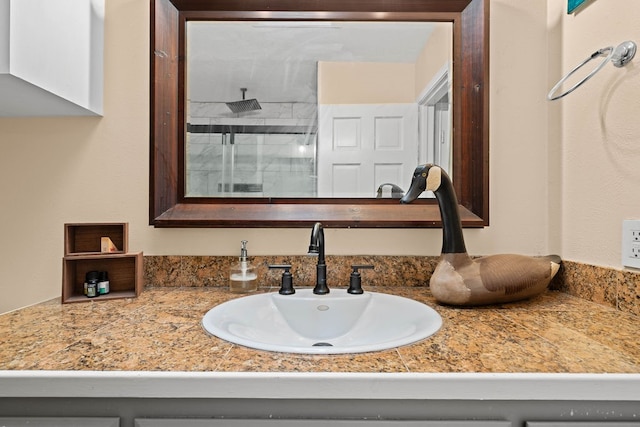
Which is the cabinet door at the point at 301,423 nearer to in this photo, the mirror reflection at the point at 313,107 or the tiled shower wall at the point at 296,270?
the tiled shower wall at the point at 296,270

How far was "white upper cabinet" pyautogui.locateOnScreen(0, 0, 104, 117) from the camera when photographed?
0.77 metres

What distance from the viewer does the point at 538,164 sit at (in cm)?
109

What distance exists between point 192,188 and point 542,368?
972 millimetres

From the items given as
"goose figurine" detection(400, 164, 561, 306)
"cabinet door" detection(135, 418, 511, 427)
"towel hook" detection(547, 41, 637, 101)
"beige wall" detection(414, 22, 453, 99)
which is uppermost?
"beige wall" detection(414, 22, 453, 99)

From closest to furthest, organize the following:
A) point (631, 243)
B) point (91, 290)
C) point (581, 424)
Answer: point (581, 424) → point (631, 243) → point (91, 290)

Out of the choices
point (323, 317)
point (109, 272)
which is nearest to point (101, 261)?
point (109, 272)

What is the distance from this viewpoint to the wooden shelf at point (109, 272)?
0.93m

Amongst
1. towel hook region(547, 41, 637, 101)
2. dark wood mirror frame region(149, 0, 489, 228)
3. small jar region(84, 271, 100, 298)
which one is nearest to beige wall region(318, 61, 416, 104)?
dark wood mirror frame region(149, 0, 489, 228)

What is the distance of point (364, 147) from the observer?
1.10 metres

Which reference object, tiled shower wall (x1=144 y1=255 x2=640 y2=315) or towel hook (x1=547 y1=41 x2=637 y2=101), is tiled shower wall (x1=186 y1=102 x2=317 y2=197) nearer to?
tiled shower wall (x1=144 y1=255 x2=640 y2=315)

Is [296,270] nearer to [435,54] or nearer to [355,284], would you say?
[355,284]

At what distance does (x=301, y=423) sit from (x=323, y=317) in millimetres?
424

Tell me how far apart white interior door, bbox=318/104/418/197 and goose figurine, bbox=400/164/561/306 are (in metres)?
0.23

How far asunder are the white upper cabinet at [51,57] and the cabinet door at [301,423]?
768 millimetres
